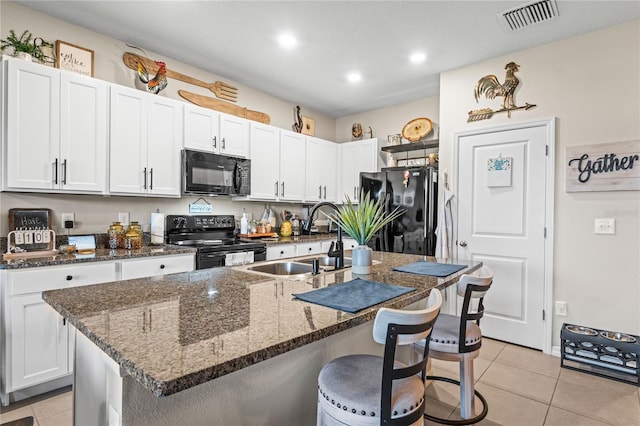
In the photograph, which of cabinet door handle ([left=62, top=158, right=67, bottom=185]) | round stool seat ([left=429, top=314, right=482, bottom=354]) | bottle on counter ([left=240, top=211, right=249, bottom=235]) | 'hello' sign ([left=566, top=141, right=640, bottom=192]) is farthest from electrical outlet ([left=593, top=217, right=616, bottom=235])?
cabinet door handle ([left=62, top=158, right=67, bottom=185])

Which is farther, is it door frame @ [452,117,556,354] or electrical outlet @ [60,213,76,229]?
door frame @ [452,117,556,354]

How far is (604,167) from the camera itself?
2.76 m

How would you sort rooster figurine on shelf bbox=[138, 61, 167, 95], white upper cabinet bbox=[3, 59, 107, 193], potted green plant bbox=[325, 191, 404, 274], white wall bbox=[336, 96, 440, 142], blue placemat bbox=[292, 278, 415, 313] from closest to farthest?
1. blue placemat bbox=[292, 278, 415, 313]
2. potted green plant bbox=[325, 191, 404, 274]
3. white upper cabinet bbox=[3, 59, 107, 193]
4. rooster figurine on shelf bbox=[138, 61, 167, 95]
5. white wall bbox=[336, 96, 440, 142]

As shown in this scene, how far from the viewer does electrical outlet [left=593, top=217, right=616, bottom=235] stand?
9.02 feet

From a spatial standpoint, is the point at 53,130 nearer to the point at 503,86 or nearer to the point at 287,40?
the point at 287,40

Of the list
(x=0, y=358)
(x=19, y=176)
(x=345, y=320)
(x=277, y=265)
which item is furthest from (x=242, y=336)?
(x=19, y=176)

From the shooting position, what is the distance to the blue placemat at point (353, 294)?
1206mm

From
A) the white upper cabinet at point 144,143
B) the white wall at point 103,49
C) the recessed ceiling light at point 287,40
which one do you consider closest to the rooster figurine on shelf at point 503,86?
the recessed ceiling light at point 287,40

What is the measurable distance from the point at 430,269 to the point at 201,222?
8.43ft

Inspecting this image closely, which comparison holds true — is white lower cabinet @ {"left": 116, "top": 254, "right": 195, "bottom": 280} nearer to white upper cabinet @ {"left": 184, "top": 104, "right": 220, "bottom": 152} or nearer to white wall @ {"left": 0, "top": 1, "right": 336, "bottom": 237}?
white wall @ {"left": 0, "top": 1, "right": 336, "bottom": 237}

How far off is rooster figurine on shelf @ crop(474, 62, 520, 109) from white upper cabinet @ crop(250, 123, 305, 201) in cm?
220

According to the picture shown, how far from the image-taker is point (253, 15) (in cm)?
264

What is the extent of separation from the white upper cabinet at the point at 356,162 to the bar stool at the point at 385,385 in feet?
11.5

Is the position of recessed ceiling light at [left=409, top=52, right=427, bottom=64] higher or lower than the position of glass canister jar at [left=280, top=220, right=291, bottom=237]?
higher
